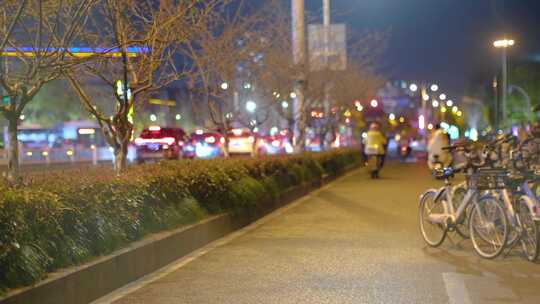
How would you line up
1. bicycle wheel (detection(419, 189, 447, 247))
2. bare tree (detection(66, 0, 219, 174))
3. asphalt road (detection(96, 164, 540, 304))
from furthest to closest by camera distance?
bare tree (detection(66, 0, 219, 174)) < bicycle wheel (detection(419, 189, 447, 247)) < asphalt road (detection(96, 164, 540, 304))

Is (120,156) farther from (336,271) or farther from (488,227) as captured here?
(488,227)

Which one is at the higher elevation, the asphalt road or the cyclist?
the cyclist

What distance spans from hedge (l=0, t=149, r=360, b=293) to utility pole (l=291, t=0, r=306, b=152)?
27.6ft

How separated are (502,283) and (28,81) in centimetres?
568

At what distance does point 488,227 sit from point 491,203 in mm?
312

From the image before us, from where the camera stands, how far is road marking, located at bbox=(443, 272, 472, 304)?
754 cm

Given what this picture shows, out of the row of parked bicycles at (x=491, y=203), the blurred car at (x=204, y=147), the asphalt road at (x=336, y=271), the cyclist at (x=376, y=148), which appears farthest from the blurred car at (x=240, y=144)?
the row of parked bicycles at (x=491, y=203)

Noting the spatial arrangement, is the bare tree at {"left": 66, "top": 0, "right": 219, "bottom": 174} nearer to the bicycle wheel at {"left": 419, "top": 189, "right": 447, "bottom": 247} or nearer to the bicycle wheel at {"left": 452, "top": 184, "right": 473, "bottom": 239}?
the bicycle wheel at {"left": 419, "top": 189, "right": 447, "bottom": 247}

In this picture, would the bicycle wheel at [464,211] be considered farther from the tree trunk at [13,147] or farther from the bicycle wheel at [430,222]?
the tree trunk at [13,147]

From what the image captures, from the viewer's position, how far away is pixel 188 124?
7375 cm

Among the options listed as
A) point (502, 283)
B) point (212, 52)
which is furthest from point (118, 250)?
point (212, 52)

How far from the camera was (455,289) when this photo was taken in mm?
8047

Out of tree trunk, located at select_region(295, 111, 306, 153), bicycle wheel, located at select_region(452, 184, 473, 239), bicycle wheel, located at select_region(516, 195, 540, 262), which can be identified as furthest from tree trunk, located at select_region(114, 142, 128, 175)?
tree trunk, located at select_region(295, 111, 306, 153)

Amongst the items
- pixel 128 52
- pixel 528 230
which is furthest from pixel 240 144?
pixel 528 230
